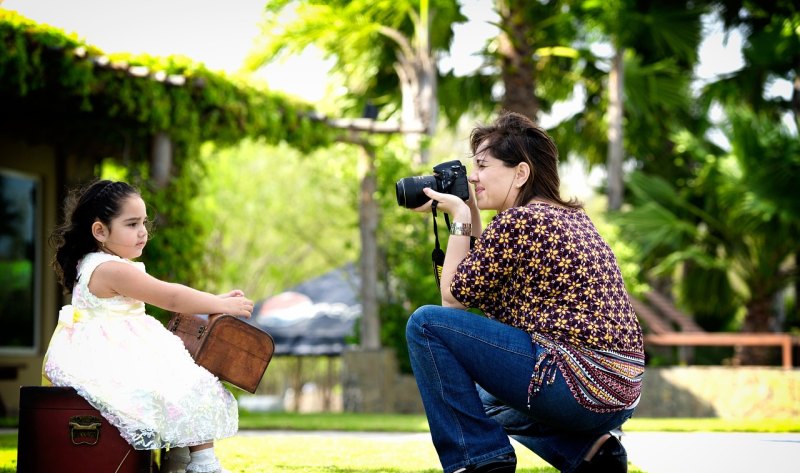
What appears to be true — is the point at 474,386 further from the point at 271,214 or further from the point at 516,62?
the point at 271,214

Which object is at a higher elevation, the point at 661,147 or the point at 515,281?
the point at 661,147

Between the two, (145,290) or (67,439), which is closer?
(67,439)

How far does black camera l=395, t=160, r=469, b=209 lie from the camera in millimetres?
3498

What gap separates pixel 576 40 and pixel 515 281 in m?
11.7

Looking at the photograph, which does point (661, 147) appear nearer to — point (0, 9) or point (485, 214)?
point (485, 214)

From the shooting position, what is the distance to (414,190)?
3525 millimetres

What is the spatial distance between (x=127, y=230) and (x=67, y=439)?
73cm

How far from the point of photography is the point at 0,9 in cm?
702

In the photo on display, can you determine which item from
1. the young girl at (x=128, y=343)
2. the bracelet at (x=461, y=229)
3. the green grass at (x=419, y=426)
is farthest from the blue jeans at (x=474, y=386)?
the green grass at (x=419, y=426)

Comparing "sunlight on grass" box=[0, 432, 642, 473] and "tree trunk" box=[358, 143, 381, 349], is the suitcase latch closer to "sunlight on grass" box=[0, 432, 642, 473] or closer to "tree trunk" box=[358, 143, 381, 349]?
"sunlight on grass" box=[0, 432, 642, 473]

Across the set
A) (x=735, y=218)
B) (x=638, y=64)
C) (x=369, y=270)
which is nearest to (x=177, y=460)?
(x=369, y=270)

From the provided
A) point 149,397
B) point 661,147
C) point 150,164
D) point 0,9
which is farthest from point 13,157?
point 661,147

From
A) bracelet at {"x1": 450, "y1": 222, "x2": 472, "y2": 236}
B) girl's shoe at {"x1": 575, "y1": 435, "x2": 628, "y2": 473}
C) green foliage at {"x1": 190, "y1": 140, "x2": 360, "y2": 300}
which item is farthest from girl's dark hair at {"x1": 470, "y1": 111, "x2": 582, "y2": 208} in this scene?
green foliage at {"x1": 190, "y1": 140, "x2": 360, "y2": 300}

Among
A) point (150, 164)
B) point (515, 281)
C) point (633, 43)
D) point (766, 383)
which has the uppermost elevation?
point (633, 43)
